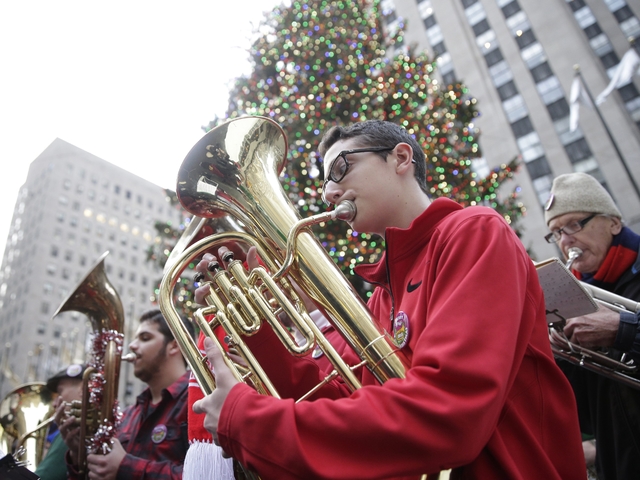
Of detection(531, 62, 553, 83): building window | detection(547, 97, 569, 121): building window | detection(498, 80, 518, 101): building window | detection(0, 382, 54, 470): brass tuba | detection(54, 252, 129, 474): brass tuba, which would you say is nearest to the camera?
detection(54, 252, 129, 474): brass tuba

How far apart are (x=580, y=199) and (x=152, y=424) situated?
3.65 m

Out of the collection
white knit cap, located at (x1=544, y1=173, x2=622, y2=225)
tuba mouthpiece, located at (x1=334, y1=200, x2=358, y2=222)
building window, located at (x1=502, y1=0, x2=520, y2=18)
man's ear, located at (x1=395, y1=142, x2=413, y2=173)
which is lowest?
white knit cap, located at (x1=544, y1=173, x2=622, y2=225)

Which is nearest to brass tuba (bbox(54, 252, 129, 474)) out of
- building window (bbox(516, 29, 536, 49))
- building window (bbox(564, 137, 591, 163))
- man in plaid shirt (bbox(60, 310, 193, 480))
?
man in plaid shirt (bbox(60, 310, 193, 480))

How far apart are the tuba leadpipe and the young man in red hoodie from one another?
121 cm

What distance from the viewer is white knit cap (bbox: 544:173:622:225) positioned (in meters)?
2.99

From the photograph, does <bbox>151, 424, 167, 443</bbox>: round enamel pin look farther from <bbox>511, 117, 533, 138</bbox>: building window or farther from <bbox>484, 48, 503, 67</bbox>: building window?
<bbox>484, 48, 503, 67</bbox>: building window

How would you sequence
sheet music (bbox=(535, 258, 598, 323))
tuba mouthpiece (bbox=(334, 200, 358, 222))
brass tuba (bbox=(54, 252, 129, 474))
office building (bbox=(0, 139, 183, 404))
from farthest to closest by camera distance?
1. office building (bbox=(0, 139, 183, 404))
2. brass tuba (bbox=(54, 252, 129, 474))
3. sheet music (bbox=(535, 258, 598, 323))
4. tuba mouthpiece (bbox=(334, 200, 358, 222))

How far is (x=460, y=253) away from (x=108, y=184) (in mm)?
63905

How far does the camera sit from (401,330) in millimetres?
1631

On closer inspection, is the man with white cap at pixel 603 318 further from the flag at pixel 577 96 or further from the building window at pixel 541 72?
the building window at pixel 541 72

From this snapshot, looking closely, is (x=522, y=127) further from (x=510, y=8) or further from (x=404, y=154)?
(x=404, y=154)

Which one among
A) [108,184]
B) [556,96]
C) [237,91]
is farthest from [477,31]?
[108,184]

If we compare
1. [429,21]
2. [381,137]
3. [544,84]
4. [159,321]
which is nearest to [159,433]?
[159,321]

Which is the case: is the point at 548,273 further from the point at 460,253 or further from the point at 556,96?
the point at 556,96
